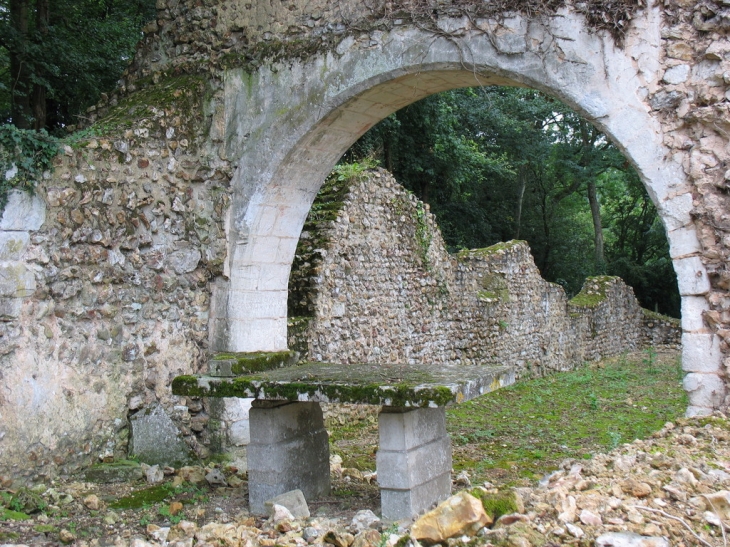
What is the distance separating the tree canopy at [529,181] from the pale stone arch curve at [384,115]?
8.71 m

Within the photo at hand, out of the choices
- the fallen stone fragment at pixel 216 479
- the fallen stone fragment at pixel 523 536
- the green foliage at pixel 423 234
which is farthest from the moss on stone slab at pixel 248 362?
the green foliage at pixel 423 234

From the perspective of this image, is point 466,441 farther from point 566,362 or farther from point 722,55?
point 566,362

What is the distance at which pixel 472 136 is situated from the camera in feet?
64.4

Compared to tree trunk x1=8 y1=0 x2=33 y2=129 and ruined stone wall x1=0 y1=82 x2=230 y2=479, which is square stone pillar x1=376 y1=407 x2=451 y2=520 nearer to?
ruined stone wall x1=0 y1=82 x2=230 y2=479

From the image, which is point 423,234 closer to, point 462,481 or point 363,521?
point 462,481

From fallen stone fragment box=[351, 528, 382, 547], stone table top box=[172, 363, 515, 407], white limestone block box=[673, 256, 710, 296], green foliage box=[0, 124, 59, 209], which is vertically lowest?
fallen stone fragment box=[351, 528, 382, 547]

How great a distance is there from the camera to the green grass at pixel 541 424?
645 cm

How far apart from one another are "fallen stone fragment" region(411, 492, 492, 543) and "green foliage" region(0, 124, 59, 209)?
11.2ft

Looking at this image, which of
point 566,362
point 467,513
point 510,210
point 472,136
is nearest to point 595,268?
point 510,210

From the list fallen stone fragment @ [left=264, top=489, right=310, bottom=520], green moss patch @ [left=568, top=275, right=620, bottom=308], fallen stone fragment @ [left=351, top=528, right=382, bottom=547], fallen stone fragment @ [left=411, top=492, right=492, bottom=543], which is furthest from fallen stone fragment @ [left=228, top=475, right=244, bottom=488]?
green moss patch @ [left=568, top=275, right=620, bottom=308]

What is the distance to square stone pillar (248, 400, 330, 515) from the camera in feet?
15.8

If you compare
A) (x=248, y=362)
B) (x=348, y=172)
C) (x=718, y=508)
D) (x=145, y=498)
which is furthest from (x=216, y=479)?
(x=348, y=172)

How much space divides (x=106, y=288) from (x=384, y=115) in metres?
2.48

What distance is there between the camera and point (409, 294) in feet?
32.0
